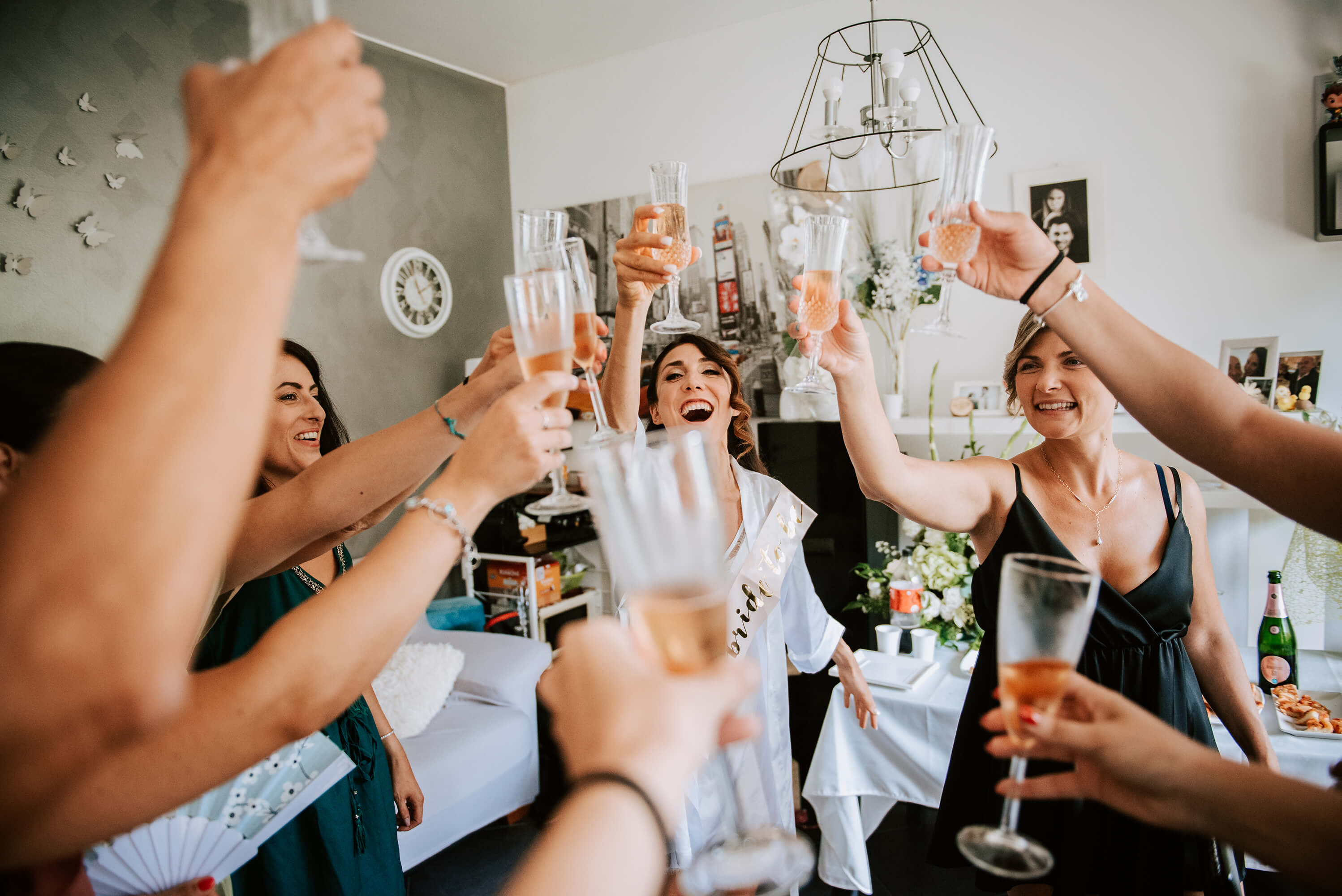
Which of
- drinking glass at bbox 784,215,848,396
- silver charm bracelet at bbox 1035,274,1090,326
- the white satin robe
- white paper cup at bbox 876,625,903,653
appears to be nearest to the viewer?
silver charm bracelet at bbox 1035,274,1090,326

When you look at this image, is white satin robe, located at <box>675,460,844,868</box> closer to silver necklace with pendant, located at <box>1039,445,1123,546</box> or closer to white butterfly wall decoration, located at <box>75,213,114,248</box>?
silver necklace with pendant, located at <box>1039,445,1123,546</box>

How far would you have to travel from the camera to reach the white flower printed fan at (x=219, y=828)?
1.09m

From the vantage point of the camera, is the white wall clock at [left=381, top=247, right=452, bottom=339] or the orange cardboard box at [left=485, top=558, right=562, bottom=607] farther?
the white wall clock at [left=381, top=247, right=452, bottom=339]

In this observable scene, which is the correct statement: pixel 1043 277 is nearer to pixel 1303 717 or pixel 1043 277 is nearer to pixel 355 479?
pixel 355 479

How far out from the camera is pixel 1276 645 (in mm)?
2232

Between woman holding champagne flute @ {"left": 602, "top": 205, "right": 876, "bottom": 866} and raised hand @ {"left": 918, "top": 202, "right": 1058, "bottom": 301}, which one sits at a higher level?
raised hand @ {"left": 918, "top": 202, "right": 1058, "bottom": 301}

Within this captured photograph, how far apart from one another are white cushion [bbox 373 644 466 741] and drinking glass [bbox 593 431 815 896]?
2.54m

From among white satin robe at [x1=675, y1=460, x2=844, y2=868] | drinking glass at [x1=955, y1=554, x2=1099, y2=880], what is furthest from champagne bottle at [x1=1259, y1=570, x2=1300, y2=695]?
drinking glass at [x1=955, y1=554, x2=1099, y2=880]

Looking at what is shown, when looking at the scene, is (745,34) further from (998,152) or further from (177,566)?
(177,566)

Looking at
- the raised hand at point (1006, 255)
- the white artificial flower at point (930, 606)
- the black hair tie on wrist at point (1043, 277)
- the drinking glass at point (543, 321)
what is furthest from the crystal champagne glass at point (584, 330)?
the white artificial flower at point (930, 606)

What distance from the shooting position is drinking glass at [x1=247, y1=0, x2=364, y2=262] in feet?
2.05

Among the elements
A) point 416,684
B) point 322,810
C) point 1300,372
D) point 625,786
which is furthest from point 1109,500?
point 416,684

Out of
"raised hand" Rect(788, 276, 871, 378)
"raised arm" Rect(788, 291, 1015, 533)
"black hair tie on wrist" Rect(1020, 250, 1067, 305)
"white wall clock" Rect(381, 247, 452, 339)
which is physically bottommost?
"raised arm" Rect(788, 291, 1015, 533)

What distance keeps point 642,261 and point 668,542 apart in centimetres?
95
